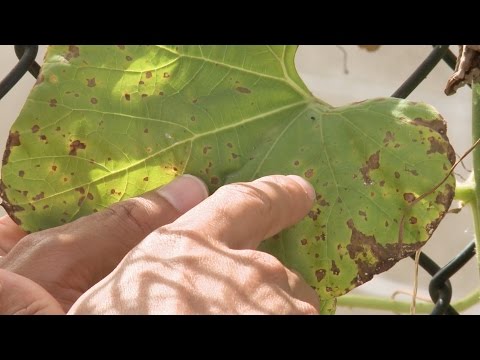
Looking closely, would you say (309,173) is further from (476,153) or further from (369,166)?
(476,153)

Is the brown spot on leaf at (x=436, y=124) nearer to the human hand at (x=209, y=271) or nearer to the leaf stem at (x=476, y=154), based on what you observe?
the leaf stem at (x=476, y=154)

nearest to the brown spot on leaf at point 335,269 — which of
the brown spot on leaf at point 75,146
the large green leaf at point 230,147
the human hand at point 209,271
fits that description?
the large green leaf at point 230,147

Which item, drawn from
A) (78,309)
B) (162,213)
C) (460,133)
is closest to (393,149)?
(162,213)

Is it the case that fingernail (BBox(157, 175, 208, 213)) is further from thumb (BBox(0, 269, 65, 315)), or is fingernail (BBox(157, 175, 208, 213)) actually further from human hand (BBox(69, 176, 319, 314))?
thumb (BBox(0, 269, 65, 315))

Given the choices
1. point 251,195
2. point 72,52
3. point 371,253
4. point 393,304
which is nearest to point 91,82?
point 72,52

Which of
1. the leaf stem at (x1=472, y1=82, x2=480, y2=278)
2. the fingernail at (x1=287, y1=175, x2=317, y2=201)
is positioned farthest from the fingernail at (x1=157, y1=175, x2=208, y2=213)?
the leaf stem at (x1=472, y1=82, x2=480, y2=278)

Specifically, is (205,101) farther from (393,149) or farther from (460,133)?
(460,133)

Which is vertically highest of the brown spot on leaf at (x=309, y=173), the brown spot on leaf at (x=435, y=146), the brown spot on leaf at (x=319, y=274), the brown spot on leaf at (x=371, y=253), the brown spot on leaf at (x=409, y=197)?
the brown spot on leaf at (x=435, y=146)
